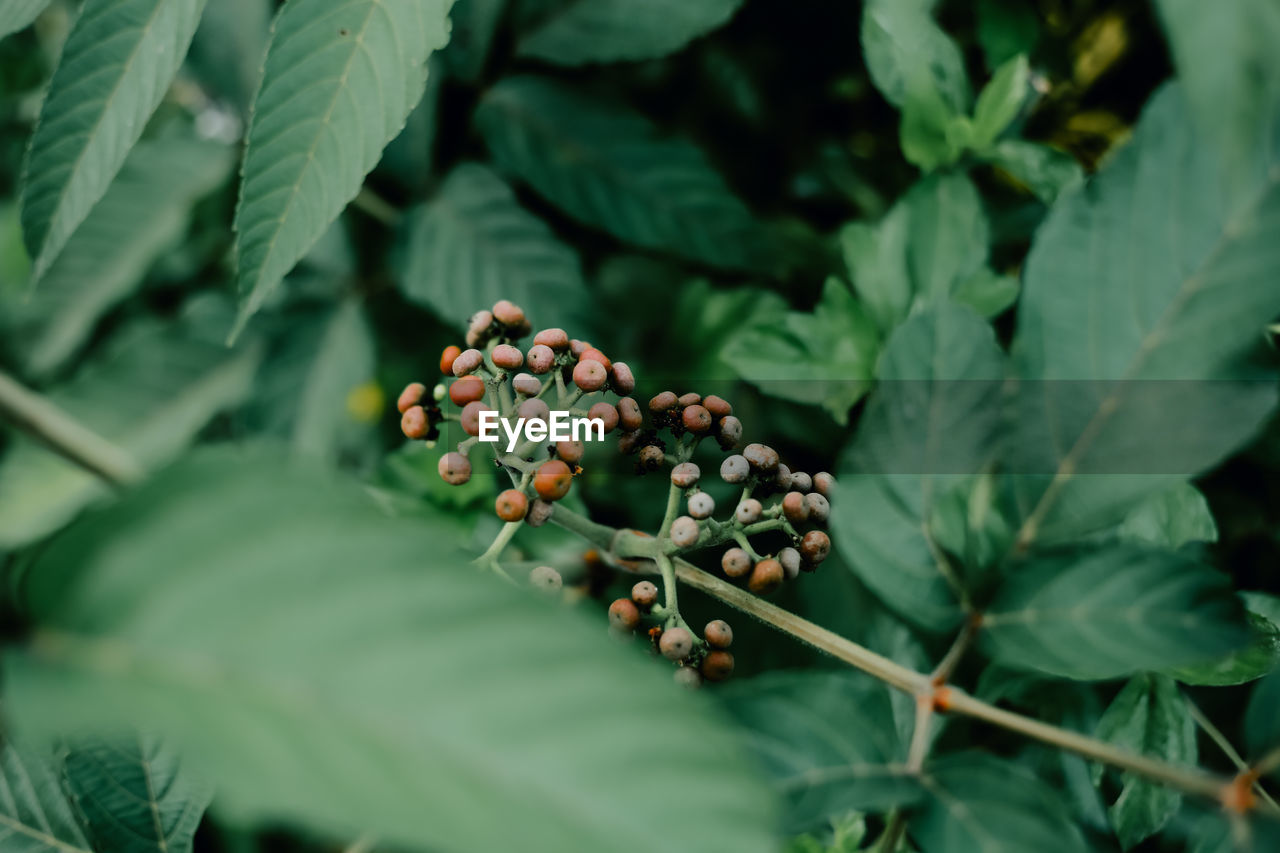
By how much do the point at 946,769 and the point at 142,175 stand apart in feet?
5.72

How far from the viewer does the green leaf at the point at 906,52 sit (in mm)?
1010

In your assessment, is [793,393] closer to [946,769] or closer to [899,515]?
[899,515]

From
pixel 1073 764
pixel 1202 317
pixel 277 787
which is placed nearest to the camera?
pixel 277 787

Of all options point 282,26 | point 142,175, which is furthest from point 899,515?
point 142,175

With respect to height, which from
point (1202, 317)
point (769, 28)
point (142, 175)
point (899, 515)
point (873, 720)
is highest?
point (1202, 317)

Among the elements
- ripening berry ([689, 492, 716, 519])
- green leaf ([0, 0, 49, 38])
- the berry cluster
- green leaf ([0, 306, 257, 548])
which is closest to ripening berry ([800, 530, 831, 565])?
the berry cluster

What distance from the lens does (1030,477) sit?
0.69 metres

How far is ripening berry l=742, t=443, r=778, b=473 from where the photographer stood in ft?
2.79

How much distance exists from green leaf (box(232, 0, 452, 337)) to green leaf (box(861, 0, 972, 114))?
532 millimetres

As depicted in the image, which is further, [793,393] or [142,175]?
[142,175]

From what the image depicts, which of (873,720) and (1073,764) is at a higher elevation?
(873,720)

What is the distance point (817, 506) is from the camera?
0.84 metres

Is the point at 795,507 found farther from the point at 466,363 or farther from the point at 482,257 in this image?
the point at 482,257

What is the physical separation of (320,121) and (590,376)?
389mm
